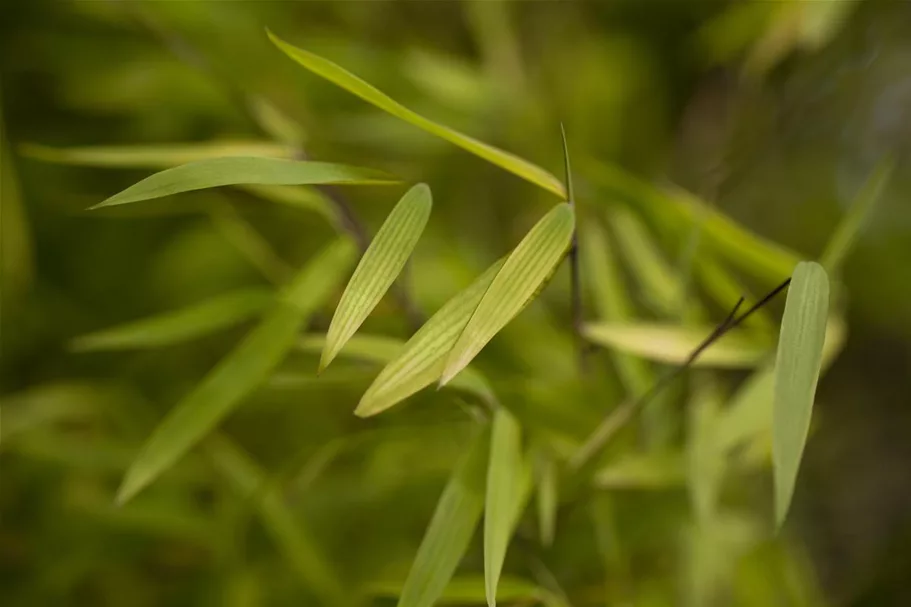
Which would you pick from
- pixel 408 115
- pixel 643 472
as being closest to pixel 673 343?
pixel 643 472

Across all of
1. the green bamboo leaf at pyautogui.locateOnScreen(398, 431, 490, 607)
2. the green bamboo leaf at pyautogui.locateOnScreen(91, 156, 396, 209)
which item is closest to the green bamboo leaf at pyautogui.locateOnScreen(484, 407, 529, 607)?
the green bamboo leaf at pyautogui.locateOnScreen(398, 431, 490, 607)

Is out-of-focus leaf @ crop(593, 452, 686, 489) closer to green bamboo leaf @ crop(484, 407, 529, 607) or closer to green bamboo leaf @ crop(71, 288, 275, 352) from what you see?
green bamboo leaf @ crop(484, 407, 529, 607)

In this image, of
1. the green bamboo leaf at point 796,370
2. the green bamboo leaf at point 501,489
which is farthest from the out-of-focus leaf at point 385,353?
the green bamboo leaf at point 796,370

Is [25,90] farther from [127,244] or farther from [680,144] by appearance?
[680,144]

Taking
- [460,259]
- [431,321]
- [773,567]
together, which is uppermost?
[431,321]

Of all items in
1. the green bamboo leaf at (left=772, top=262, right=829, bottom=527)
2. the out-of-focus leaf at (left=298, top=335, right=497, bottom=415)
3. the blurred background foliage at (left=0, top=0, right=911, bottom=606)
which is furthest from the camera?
the blurred background foliage at (left=0, top=0, right=911, bottom=606)

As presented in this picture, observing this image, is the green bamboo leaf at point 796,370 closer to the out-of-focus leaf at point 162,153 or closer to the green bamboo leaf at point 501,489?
the green bamboo leaf at point 501,489

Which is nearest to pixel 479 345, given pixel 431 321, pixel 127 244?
pixel 431 321
